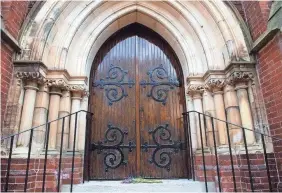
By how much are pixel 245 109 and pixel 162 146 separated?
1.50m

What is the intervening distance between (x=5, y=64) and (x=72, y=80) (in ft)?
3.26

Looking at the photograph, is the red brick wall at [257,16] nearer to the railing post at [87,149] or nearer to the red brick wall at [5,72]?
the railing post at [87,149]

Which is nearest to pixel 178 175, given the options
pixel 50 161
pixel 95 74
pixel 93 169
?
pixel 93 169

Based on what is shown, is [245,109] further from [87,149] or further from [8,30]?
[8,30]

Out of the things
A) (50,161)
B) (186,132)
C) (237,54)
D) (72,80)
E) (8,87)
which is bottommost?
(50,161)

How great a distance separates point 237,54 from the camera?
3.68 meters

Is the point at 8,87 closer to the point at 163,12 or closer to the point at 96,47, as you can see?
the point at 96,47

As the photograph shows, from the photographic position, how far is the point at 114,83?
4492 millimetres

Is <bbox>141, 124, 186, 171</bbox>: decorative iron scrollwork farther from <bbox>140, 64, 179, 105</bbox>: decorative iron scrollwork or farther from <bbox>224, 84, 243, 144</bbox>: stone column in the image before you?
<bbox>224, 84, 243, 144</bbox>: stone column

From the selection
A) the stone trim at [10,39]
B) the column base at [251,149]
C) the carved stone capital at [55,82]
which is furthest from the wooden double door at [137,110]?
the stone trim at [10,39]

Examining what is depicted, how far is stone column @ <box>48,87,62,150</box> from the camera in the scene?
11.6 feet

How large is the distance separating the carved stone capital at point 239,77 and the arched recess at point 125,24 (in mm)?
274

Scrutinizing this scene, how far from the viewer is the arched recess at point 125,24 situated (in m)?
3.75

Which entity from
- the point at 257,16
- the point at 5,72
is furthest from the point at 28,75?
the point at 257,16
